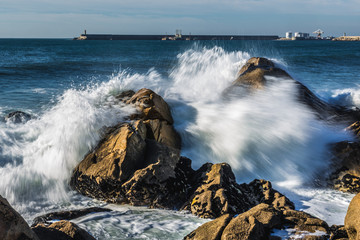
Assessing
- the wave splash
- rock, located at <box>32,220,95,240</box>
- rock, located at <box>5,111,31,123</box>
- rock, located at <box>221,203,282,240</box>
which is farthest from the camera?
rock, located at <box>5,111,31,123</box>

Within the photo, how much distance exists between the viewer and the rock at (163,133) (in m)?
5.45

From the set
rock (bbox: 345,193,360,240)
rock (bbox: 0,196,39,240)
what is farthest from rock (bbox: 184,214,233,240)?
rock (bbox: 0,196,39,240)

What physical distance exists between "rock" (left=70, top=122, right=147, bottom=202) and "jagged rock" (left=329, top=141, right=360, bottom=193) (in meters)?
2.84

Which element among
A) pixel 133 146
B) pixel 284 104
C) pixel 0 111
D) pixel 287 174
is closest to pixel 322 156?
pixel 287 174

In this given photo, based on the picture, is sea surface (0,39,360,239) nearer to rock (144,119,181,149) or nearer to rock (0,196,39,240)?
rock (144,119,181,149)

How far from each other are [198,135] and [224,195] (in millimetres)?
2142

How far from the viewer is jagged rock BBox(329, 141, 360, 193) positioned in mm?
5139

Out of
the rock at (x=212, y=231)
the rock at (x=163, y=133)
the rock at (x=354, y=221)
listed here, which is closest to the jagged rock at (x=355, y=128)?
the rock at (x=163, y=133)

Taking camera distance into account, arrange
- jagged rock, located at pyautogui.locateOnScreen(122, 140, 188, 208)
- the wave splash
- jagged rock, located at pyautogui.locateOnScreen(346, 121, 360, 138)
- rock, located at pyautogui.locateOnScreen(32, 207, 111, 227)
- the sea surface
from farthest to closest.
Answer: jagged rock, located at pyautogui.locateOnScreen(346, 121, 360, 138) < the wave splash < jagged rock, located at pyautogui.locateOnScreen(122, 140, 188, 208) < the sea surface < rock, located at pyautogui.locateOnScreen(32, 207, 111, 227)

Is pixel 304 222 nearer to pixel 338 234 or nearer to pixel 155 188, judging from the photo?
pixel 338 234

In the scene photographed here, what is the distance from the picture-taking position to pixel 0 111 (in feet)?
30.0

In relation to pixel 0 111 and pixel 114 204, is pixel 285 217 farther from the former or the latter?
pixel 0 111

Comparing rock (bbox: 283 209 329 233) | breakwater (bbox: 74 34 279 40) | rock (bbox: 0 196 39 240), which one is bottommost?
rock (bbox: 283 209 329 233)

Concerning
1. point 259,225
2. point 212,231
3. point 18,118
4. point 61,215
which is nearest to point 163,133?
point 61,215
